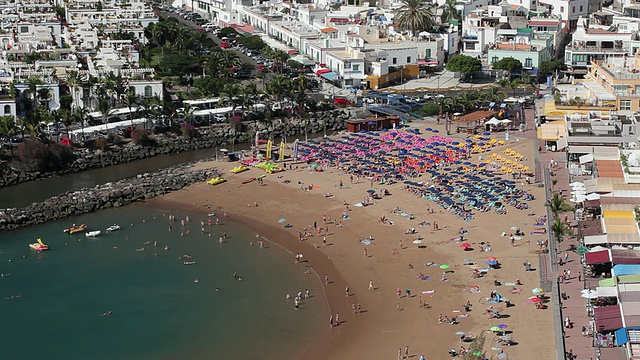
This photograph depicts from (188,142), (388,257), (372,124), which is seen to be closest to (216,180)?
(188,142)

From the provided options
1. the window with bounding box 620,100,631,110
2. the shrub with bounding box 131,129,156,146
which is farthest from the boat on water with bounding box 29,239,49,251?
the window with bounding box 620,100,631,110

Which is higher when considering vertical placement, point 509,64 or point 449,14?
point 449,14

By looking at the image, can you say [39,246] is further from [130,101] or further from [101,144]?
[130,101]

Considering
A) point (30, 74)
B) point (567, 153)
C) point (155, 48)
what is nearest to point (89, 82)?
point (30, 74)

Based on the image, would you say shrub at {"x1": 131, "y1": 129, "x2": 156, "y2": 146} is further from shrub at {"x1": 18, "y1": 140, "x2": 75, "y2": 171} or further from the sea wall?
shrub at {"x1": 18, "y1": 140, "x2": 75, "y2": 171}

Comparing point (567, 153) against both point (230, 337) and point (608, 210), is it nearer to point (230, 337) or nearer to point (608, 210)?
point (608, 210)
